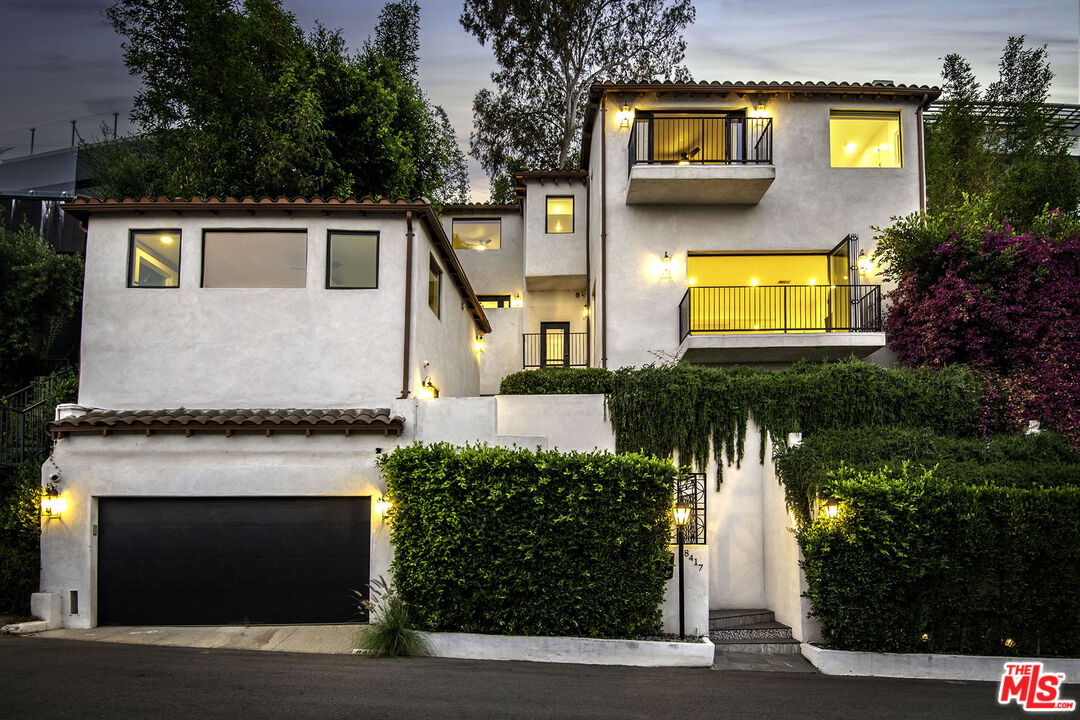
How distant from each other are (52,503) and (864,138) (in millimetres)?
18105

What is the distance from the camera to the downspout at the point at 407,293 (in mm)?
12625

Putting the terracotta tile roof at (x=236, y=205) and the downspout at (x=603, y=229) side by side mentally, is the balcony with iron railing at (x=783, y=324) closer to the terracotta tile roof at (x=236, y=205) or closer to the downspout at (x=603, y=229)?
the downspout at (x=603, y=229)

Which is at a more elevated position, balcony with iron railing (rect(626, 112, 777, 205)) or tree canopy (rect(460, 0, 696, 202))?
tree canopy (rect(460, 0, 696, 202))

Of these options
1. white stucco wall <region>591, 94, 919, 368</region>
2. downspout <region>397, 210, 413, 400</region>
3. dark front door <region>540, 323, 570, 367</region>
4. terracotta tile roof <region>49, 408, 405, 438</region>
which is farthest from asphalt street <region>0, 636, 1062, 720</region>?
dark front door <region>540, 323, 570, 367</region>

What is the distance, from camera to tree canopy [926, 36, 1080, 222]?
21578 millimetres

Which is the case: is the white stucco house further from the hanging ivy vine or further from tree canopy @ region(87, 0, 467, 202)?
tree canopy @ region(87, 0, 467, 202)

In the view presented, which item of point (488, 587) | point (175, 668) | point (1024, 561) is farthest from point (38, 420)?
point (1024, 561)

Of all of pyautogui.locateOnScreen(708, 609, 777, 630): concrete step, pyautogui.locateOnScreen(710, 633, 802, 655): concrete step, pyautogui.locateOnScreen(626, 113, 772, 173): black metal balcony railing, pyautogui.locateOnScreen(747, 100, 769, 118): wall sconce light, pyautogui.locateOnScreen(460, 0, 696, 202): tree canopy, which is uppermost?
pyautogui.locateOnScreen(460, 0, 696, 202): tree canopy

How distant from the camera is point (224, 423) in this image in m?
11.1

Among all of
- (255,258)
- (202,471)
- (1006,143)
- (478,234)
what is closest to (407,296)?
(255,258)

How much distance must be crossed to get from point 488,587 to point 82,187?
26.0 m

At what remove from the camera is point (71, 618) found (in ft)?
36.0

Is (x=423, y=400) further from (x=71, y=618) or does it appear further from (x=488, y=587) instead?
(x=71, y=618)

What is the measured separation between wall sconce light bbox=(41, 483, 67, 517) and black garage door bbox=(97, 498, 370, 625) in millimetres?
520
